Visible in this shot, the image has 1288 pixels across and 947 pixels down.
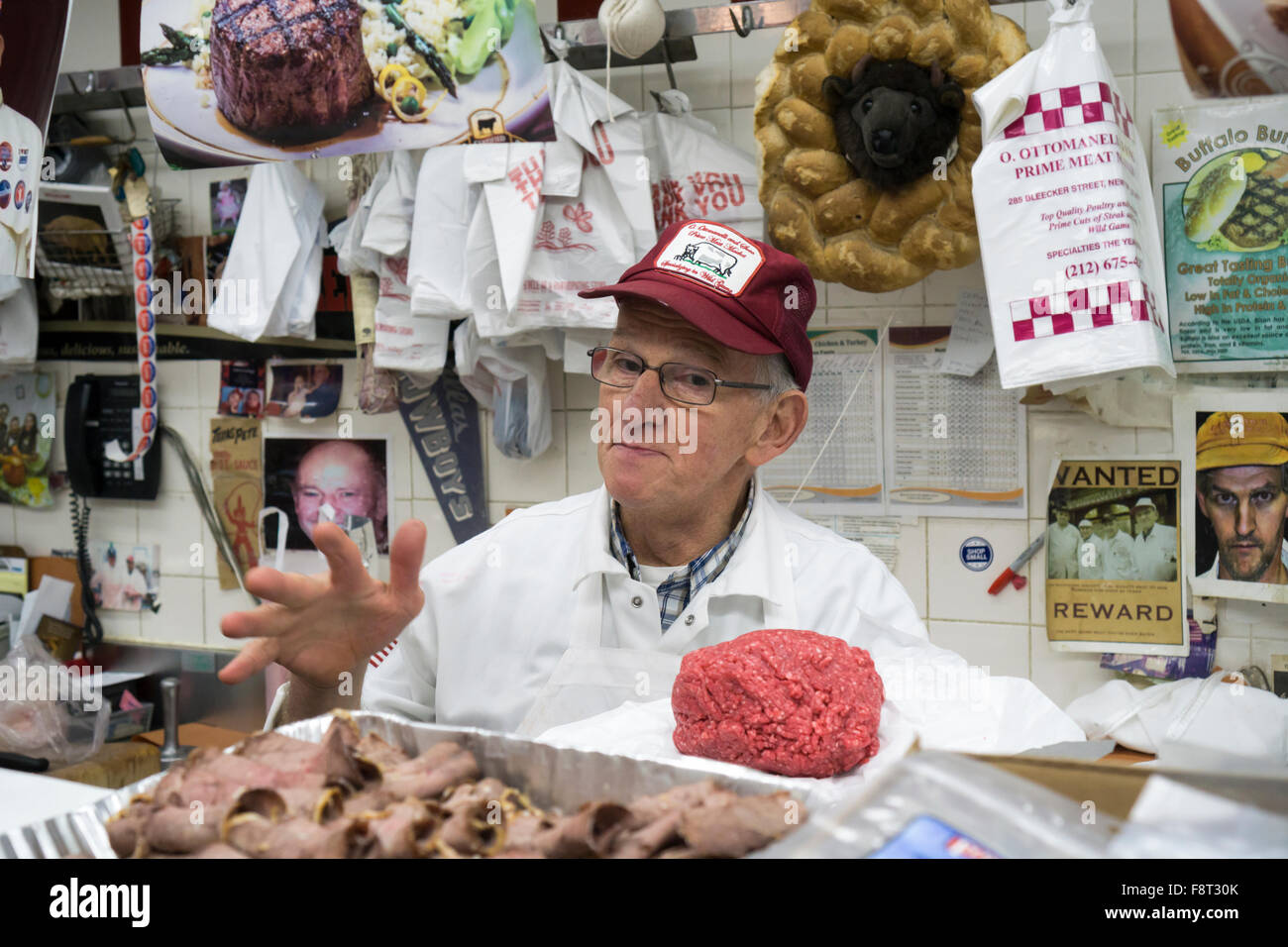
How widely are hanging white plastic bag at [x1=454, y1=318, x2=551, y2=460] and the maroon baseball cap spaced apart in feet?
3.62

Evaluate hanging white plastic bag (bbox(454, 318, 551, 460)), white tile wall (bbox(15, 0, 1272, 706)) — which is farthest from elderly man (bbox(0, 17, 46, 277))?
white tile wall (bbox(15, 0, 1272, 706))

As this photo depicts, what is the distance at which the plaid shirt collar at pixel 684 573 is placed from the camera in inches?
64.4

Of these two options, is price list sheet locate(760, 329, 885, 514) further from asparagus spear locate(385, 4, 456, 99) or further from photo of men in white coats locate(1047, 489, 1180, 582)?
asparagus spear locate(385, 4, 456, 99)

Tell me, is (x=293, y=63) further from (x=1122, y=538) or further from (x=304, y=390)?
(x=1122, y=538)

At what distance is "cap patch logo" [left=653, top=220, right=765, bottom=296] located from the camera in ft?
5.02

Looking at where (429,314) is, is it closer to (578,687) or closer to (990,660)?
(578,687)

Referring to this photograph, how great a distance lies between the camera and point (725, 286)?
1526 mm

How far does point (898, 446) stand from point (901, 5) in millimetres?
1054

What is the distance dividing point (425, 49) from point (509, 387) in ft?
4.90

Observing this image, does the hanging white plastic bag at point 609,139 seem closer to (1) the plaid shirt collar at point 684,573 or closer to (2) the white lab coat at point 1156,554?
(1) the plaid shirt collar at point 684,573

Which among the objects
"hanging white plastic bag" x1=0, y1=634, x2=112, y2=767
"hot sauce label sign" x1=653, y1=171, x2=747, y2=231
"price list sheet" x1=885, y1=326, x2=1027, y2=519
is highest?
"hot sauce label sign" x1=653, y1=171, x2=747, y2=231

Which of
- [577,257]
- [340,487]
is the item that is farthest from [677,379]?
[340,487]

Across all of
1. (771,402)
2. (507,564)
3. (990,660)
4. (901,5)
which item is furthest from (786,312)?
(990,660)

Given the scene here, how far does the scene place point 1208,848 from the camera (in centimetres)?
49
